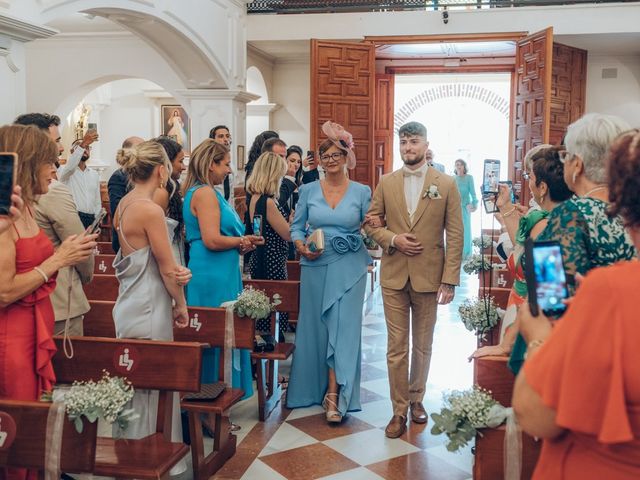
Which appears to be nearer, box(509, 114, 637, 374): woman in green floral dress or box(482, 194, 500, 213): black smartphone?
box(509, 114, 637, 374): woman in green floral dress

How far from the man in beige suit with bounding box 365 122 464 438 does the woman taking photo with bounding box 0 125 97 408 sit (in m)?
2.15

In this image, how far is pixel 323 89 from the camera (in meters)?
10.2

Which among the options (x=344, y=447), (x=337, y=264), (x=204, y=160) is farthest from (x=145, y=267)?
(x=344, y=447)

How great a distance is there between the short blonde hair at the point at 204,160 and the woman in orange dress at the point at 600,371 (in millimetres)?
3185

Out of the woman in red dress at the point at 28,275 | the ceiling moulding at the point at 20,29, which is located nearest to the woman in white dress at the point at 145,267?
the woman in red dress at the point at 28,275

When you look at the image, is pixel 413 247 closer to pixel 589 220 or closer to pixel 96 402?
pixel 589 220

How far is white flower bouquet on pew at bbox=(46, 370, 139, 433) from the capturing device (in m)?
2.46

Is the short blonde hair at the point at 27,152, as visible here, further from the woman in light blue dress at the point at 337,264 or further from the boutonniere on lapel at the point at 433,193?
the boutonniere on lapel at the point at 433,193

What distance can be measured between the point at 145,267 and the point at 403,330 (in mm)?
1770

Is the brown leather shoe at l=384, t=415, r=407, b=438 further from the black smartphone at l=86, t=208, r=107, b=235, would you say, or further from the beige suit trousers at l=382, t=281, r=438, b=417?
the black smartphone at l=86, t=208, r=107, b=235

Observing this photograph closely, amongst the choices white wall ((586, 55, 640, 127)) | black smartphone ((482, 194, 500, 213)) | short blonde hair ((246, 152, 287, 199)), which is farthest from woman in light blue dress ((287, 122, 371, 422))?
white wall ((586, 55, 640, 127))

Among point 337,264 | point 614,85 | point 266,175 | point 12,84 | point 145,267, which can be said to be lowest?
point 337,264

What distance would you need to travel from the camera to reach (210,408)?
375 cm

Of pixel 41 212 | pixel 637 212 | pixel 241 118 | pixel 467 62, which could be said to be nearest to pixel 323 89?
pixel 241 118
